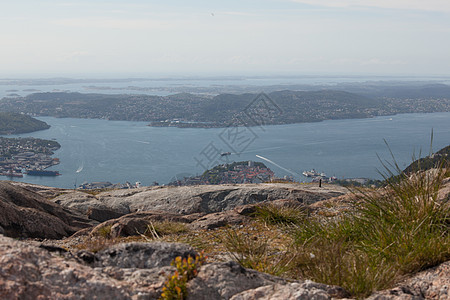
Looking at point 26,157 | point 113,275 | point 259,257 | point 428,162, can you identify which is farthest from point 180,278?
point 26,157

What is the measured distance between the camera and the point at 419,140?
236ft

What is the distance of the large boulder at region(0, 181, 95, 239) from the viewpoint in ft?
18.5

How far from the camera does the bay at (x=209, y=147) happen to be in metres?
49.5

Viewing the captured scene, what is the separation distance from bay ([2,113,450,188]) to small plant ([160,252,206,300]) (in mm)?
37955

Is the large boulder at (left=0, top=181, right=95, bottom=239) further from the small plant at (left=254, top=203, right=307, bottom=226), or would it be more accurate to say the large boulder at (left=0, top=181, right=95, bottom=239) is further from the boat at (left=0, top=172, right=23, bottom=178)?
the boat at (left=0, top=172, right=23, bottom=178)

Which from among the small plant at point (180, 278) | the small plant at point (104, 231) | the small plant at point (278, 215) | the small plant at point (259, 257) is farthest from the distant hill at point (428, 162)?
the small plant at point (104, 231)

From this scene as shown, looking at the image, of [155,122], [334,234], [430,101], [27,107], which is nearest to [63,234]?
[334,234]

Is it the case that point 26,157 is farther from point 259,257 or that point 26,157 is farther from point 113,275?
point 113,275

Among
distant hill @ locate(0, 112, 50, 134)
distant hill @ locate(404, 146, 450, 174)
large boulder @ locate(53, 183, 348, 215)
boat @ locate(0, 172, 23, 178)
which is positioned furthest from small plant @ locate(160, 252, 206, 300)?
distant hill @ locate(0, 112, 50, 134)

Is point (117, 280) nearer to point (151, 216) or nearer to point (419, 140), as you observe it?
→ point (151, 216)

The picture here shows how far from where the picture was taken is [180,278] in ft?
7.74

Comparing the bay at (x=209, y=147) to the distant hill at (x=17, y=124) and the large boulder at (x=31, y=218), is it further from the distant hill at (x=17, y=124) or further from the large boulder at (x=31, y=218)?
the large boulder at (x=31, y=218)

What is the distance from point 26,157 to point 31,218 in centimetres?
5594

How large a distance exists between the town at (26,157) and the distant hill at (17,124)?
13.8 meters
